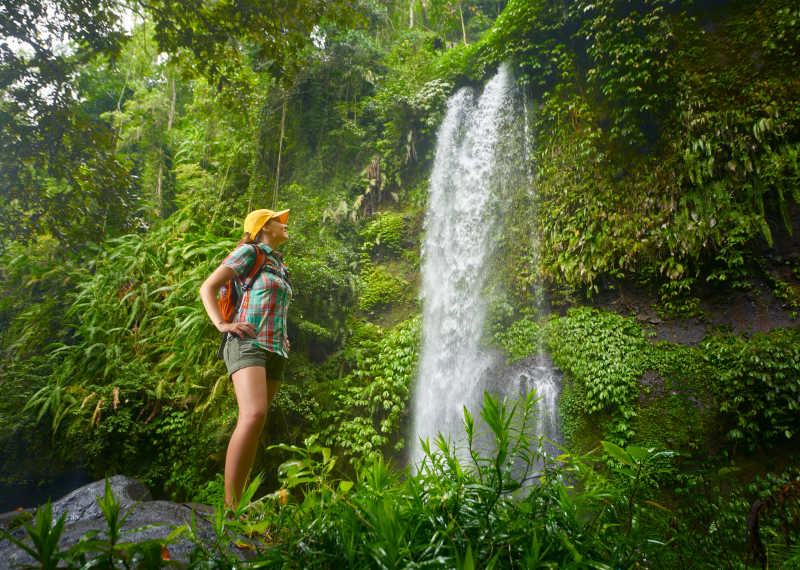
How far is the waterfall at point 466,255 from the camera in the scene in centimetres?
510

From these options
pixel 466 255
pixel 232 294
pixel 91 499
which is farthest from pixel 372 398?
pixel 232 294

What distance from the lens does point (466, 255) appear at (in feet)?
20.1

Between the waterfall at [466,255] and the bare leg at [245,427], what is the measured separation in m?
3.18

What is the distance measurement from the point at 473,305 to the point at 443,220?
1.66 metres

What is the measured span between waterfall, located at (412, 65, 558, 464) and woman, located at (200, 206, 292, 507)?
10.3ft


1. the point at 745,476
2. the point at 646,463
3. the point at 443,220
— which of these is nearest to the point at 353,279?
the point at 443,220

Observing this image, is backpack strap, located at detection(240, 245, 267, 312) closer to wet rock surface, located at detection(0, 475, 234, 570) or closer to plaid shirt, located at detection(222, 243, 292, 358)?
plaid shirt, located at detection(222, 243, 292, 358)

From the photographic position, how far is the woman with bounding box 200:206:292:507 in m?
2.01

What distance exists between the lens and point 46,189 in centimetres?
351

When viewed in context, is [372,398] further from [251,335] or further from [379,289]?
[251,335]

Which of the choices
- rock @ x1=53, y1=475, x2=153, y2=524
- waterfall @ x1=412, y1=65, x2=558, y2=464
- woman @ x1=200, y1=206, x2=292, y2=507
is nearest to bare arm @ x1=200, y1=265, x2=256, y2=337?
woman @ x1=200, y1=206, x2=292, y2=507

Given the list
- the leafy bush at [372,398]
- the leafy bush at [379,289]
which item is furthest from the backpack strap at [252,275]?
the leafy bush at [379,289]

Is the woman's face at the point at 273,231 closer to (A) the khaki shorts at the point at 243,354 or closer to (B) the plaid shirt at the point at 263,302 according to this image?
(B) the plaid shirt at the point at 263,302

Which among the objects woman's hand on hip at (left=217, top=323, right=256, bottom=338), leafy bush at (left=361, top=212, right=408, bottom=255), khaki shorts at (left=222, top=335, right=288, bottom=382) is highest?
leafy bush at (left=361, top=212, right=408, bottom=255)
